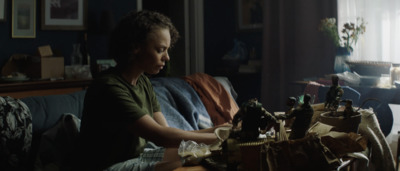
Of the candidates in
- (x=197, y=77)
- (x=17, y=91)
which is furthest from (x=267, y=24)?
(x=17, y=91)

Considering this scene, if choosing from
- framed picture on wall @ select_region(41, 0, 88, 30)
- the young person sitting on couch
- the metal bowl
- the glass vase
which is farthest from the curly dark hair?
framed picture on wall @ select_region(41, 0, 88, 30)

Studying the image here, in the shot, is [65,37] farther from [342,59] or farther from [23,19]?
[342,59]

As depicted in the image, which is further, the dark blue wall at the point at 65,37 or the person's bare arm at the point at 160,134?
the dark blue wall at the point at 65,37

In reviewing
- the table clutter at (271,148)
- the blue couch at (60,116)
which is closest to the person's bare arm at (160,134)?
the table clutter at (271,148)

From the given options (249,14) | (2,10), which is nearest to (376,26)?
(249,14)

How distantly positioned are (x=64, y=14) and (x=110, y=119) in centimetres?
290

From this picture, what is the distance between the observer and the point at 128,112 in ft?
4.78

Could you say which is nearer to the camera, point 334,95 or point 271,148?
point 271,148

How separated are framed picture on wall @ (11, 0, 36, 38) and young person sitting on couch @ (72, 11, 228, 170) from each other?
2462 millimetres

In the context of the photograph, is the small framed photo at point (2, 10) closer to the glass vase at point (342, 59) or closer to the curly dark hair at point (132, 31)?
the curly dark hair at point (132, 31)

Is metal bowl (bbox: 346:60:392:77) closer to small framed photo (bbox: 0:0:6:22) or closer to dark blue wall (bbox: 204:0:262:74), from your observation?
dark blue wall (bbox: 204:0:262:74)

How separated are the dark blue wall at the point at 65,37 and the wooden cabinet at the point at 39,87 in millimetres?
Answer: 419

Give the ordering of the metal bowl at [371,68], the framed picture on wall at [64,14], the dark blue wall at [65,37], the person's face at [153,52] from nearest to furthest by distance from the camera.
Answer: the person's face at [153,52], the metal bowl at [371,68], the dark blue wall at [65,37], the framed picture on wall at [64,14]

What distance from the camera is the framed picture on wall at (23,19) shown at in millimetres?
3770
